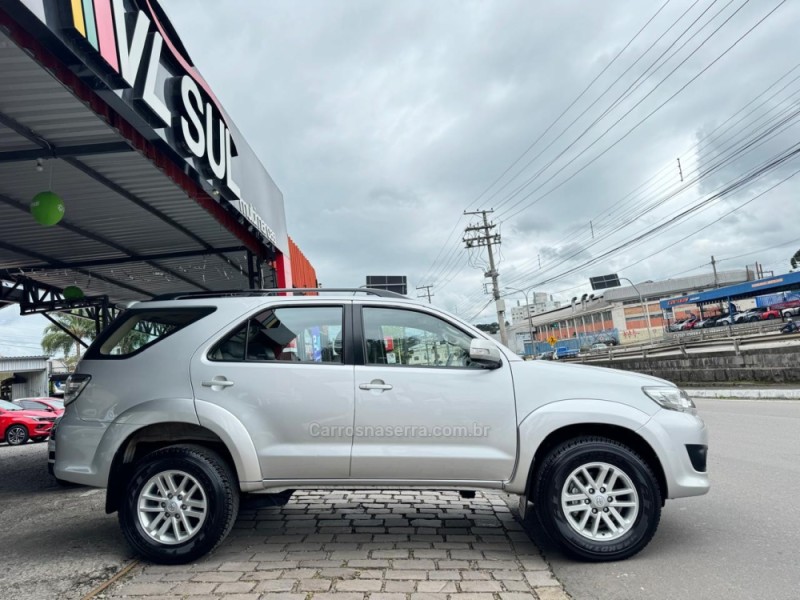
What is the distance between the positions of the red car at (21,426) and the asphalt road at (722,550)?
1547 cm

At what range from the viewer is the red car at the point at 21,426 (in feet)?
48.9

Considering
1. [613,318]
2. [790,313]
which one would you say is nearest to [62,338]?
[790,313]

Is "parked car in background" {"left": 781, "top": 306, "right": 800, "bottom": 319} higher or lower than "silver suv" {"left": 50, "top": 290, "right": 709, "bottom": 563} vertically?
higher

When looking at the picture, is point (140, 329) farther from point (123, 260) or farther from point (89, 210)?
point (123, 260)

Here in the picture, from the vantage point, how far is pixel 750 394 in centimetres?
1617

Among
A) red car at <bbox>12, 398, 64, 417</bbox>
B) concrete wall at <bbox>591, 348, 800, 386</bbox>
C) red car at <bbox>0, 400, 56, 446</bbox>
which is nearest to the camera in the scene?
red car at <bbox>0, 400, 56, 446</bbox>

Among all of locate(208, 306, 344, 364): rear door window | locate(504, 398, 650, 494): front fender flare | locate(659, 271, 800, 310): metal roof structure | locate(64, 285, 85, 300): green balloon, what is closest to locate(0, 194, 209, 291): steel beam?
locate(64, 285, 85, 300): green balloon

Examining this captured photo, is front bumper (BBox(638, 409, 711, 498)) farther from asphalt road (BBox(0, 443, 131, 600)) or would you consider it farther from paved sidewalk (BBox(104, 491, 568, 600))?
asphalt road (BBox(0, 443, 131, 600))

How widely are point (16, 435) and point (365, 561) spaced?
15.1m

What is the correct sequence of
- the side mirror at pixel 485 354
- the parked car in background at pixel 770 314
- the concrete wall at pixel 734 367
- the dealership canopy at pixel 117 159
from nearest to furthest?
the side mirror at pixel 485 354
the dealership canopy at pixel 117 159
the concrete wall at pixel 734 367
the parked car in background at pixel 770 314

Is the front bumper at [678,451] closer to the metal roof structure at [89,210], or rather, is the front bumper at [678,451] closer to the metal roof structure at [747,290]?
the metal roof structure at [89,210]

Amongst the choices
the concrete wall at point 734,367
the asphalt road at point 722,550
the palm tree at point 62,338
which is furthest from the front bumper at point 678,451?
the palm tree at point 62,338

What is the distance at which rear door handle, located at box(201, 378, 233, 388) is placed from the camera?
4023 millimetres

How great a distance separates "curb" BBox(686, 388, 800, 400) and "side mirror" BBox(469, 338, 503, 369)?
1451cm
